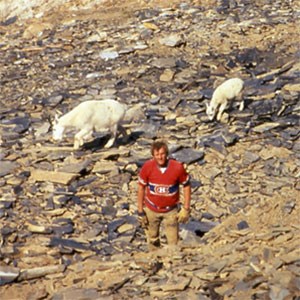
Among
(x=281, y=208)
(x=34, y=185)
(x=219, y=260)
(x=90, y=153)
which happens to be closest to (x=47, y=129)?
(x=90, y=153)

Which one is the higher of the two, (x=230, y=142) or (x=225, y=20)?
(x=230, y=142)

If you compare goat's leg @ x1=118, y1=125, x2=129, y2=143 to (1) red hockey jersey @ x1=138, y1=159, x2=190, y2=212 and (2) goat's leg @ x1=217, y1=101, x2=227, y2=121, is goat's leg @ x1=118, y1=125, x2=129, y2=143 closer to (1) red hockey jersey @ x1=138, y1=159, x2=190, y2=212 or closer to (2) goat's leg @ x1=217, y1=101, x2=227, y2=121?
(2) goat's leg @ x1=217, y1=101, x2=227, y2=121

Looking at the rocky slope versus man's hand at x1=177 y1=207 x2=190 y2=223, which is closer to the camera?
man's hand at x1=177 y1=207 x2=190 y2=223

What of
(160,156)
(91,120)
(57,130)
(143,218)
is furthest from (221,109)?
(160,156)

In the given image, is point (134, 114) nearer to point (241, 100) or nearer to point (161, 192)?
point (241, 100)

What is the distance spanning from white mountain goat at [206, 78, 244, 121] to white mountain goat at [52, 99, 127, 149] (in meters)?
2.22

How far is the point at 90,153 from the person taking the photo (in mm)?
15836

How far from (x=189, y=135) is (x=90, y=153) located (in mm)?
2118

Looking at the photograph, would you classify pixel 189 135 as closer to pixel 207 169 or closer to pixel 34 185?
pixel 207 169

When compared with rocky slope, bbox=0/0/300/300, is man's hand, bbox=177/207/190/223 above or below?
above

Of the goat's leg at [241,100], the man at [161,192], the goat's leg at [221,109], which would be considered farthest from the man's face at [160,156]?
the goat's leg at [241,100]

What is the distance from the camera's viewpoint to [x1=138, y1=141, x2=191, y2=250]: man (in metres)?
10.3

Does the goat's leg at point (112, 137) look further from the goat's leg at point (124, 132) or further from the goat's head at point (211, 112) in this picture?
the goat's head at point (211, 112)

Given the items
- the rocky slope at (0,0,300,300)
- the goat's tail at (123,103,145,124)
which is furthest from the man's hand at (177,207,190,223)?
the goat's tail at (123,103,145,124)
